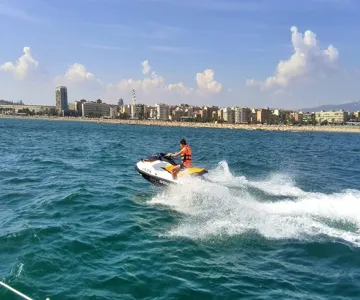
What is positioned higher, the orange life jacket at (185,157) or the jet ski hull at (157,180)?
the orange life jacket at (185,157)

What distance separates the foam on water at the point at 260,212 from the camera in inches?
462

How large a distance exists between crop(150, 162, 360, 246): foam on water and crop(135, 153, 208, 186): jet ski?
1.26 ft

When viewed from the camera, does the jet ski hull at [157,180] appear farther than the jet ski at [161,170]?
Yes

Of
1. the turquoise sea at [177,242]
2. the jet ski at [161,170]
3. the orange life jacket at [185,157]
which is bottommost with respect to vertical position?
the turquoise sea at [177,242]

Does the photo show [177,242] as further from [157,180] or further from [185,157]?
[185,157]

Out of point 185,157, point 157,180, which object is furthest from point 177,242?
point 185,157

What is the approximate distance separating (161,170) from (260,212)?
5.41 meters

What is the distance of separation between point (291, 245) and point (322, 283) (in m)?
2.01

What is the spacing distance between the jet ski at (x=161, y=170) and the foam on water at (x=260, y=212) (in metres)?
0.38

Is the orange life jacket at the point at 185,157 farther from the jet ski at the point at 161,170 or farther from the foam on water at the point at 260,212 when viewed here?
the foam on water at the point at 260,212

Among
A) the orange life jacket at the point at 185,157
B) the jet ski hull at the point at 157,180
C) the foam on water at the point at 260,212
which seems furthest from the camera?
the orange life jacket at the point at 185,157

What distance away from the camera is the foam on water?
11.7 metres

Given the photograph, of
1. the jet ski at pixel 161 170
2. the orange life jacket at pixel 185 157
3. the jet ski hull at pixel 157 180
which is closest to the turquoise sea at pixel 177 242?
the jet ski hull at pixel 157 180

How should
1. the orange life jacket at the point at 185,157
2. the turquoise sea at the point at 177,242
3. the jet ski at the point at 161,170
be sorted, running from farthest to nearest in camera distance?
the orange life jacket at the point at 185,157 → the jet ski at the point at 161,170 → the turquoise sea at the point at 177,242
